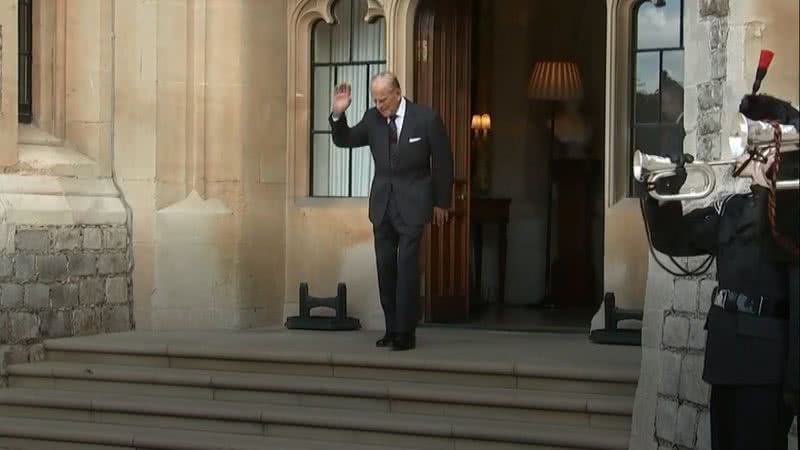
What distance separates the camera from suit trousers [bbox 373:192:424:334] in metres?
9.48

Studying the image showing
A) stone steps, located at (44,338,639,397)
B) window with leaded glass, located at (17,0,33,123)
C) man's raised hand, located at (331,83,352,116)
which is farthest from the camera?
window with leaded glass, located at (17,0,33,123)

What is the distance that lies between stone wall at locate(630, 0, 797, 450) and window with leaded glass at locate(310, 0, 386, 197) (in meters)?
4.29

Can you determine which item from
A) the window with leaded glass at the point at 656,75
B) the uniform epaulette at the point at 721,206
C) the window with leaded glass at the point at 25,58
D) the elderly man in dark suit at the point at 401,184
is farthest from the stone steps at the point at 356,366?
the uniform epaulette at the point at 721,206

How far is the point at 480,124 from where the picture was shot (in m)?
13.9

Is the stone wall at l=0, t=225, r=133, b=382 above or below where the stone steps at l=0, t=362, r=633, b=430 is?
above

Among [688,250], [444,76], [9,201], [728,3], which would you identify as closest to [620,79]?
[444,76]

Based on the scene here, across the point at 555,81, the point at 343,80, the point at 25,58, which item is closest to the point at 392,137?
the point at 343,80

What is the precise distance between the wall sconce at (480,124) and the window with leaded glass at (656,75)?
3.24m

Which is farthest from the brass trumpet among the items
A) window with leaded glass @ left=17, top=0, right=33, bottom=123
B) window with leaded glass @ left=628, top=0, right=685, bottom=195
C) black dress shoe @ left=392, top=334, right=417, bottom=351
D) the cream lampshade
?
the cream lampshade

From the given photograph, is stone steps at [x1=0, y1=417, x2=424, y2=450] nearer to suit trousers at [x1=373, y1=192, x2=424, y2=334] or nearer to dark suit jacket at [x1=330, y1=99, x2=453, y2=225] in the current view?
suit trousers at [x1=373, y1=192, x2=424, y2=334]

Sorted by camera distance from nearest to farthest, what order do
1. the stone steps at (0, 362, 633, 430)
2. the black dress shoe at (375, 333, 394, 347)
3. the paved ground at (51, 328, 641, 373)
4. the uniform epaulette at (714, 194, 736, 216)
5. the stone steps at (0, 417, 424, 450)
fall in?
the uniform epaulette at (714, 194, 736, 216), the stone steps at (0, 362, 633, 430), the stone steps at (0, 417, 424, 450), the paved ground at (51, 328, 641, 373), the black dress shoe at (375, 333, 394, 347)

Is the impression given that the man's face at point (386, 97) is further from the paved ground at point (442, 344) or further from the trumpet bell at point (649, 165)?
the trumpet bell at point (649, 165)

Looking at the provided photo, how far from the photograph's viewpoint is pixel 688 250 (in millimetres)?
5930

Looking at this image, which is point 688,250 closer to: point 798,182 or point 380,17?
point 798,182
